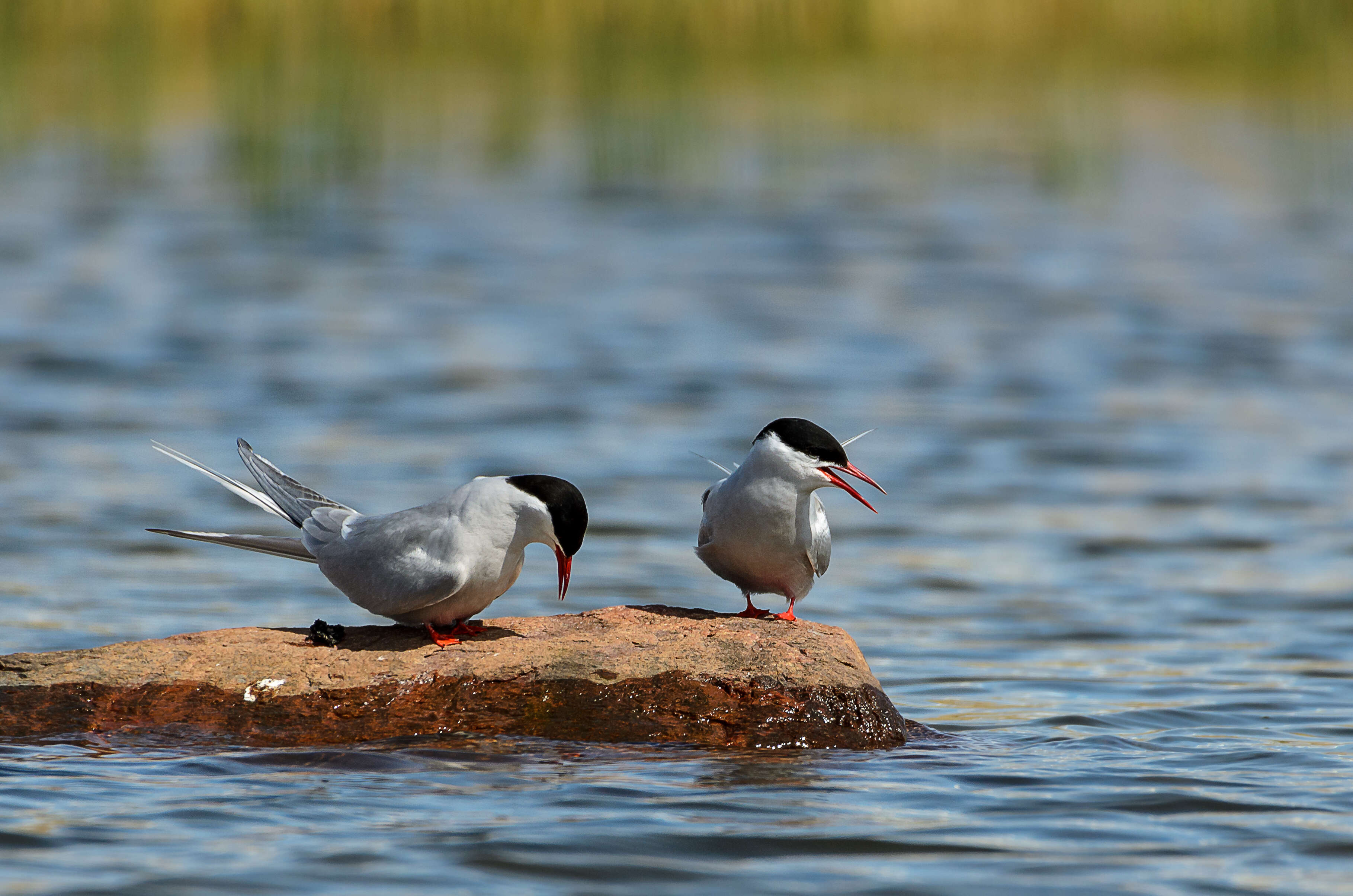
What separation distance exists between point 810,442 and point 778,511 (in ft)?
0.82

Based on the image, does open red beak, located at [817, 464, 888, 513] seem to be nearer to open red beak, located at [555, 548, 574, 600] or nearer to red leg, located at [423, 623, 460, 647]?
open red beak, located at [555, 548, 574, 600]

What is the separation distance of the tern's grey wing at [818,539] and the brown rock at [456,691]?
32cm

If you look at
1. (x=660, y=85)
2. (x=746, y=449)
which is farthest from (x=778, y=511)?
(x=660, y=85)

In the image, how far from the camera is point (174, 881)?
438cm

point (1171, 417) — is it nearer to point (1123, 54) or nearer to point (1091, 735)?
point (1091, 735)

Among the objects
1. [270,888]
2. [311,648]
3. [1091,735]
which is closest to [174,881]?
[270,888]

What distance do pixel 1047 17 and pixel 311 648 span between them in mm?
18515

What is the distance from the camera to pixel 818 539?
586cm

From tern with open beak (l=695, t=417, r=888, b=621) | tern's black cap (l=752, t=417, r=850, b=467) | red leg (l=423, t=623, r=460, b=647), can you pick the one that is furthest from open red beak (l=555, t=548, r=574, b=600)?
tern's black cap (l=752, t=417, r=850, b=467)

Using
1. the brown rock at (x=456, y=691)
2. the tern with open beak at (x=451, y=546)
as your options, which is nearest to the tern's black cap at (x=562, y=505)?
the tern with open beak at (x=451, y=546)

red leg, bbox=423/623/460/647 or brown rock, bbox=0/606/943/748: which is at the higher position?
red leg, bbox=423/623/460/647

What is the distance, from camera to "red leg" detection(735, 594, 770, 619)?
238 inches

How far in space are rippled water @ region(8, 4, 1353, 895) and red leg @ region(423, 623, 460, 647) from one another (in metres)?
0.37

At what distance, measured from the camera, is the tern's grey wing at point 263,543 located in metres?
5.77
